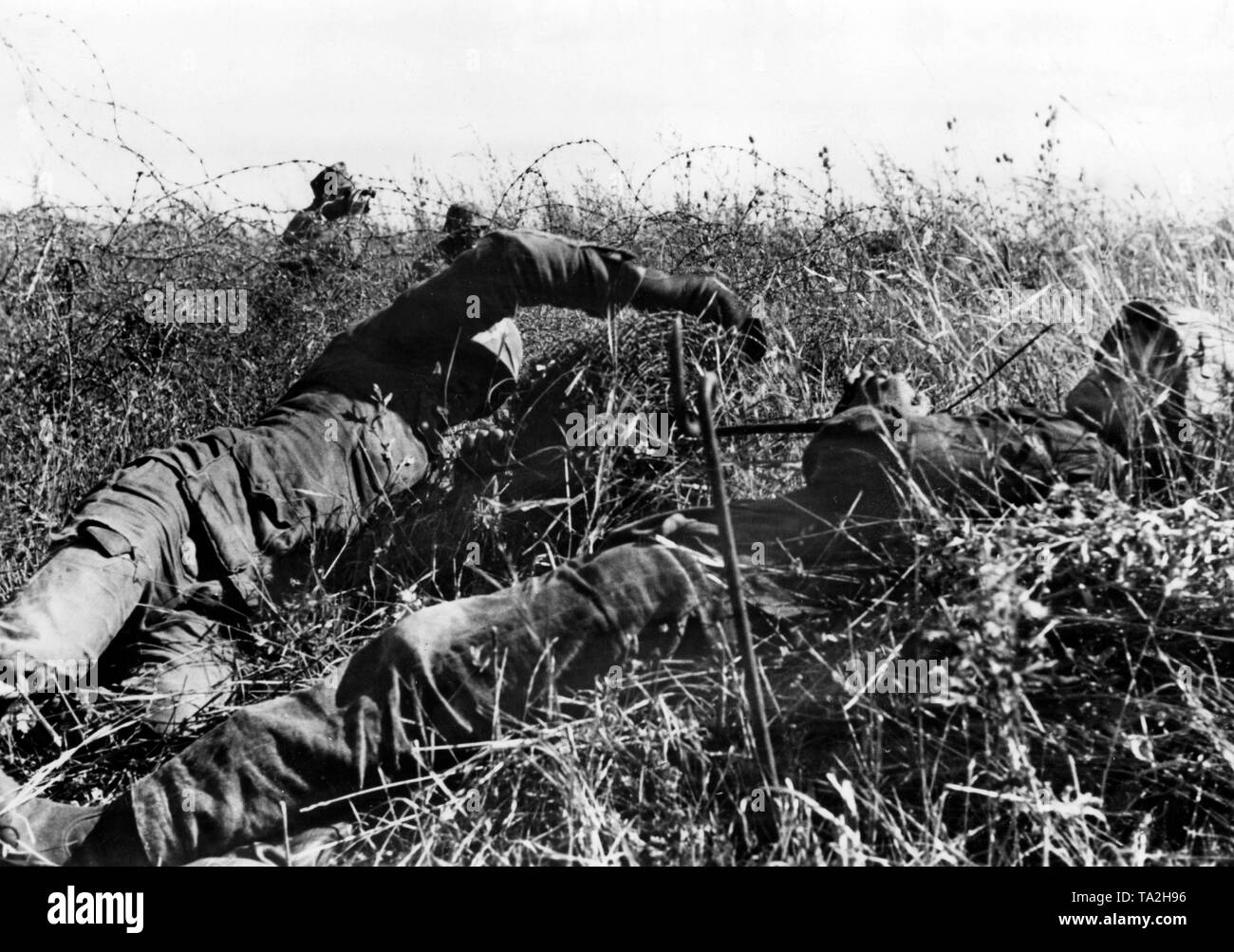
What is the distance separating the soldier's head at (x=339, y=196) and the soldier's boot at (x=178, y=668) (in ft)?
8.17

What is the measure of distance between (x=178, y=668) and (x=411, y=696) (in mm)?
871

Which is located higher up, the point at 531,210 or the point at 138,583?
the point at 531,210

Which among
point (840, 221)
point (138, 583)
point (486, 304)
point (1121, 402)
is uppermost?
point (840, 221)

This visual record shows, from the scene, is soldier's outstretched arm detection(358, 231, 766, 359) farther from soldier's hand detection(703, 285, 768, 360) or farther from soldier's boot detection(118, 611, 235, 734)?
soldier's boot detection(118, 611, 235, 734)

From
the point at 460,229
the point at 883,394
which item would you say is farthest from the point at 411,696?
the point at 460,229

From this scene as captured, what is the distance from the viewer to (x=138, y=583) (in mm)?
3139

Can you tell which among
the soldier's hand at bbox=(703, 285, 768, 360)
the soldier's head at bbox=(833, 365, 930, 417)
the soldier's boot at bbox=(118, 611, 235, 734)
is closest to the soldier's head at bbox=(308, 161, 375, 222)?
the soldier's hand at bbox=(703, 285, 768, 360)

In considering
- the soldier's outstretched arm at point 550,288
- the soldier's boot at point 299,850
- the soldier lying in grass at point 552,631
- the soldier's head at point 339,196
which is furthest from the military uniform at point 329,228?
the soldier's boot at point 299,850

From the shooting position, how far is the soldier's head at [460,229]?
170 inches
